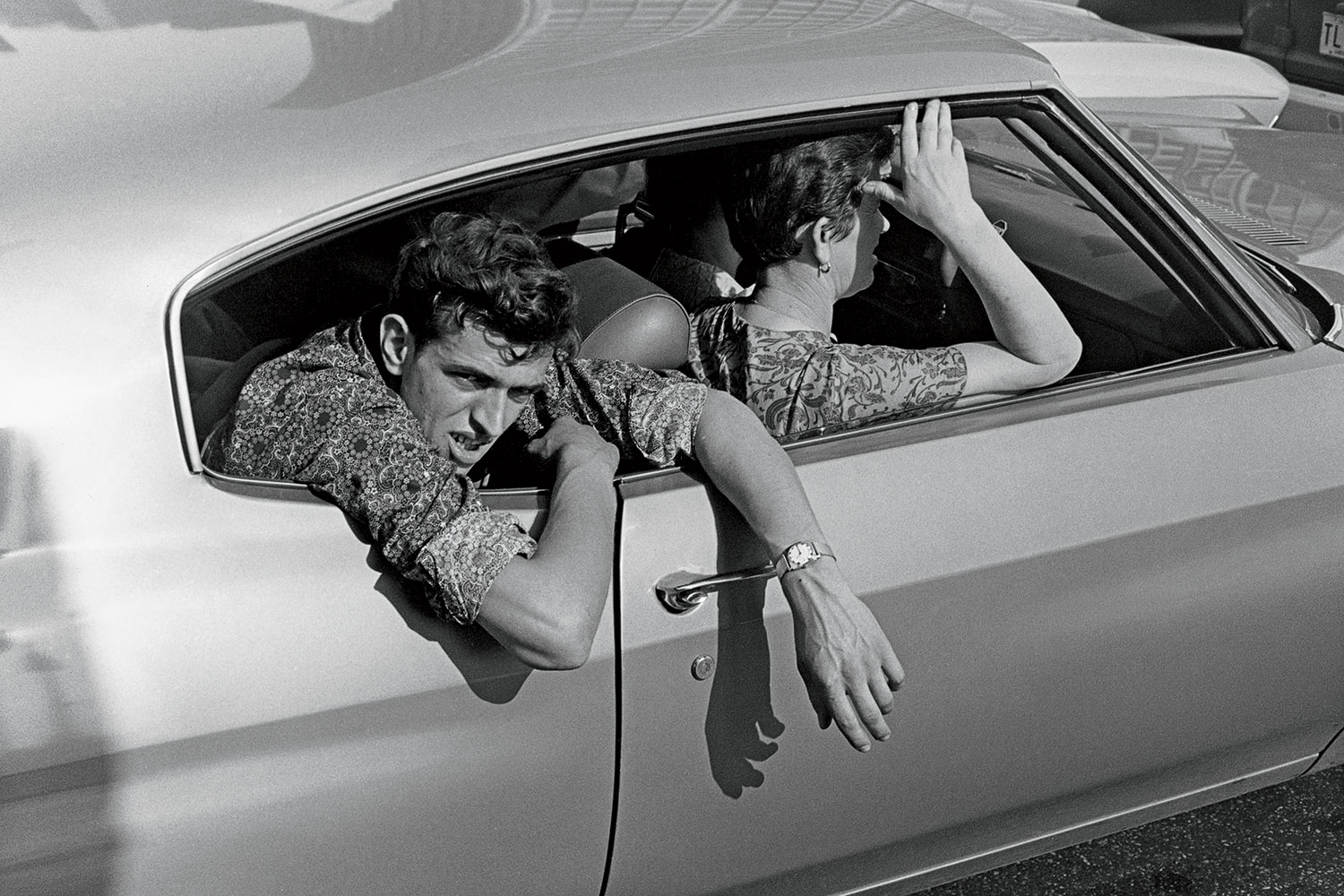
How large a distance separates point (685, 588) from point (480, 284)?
47 cm

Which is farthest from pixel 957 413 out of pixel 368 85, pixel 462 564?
pixel 368 85

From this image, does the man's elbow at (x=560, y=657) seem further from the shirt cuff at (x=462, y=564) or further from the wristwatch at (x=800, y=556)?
the wristwatch at (x=800, y=556)

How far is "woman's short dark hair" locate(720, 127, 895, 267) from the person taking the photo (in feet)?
6.77

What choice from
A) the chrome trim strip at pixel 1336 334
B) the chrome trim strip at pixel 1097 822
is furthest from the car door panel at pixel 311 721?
the chrome trim strip at pixel 1336 334

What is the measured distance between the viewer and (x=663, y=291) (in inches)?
84.6

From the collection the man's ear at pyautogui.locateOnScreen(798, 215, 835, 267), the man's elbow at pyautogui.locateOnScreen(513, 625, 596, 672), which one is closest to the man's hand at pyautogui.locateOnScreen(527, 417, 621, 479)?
the man's elbow at pyautogui.locateOnScreen(513, 625, 596, 672)

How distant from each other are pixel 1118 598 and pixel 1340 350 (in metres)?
0.60

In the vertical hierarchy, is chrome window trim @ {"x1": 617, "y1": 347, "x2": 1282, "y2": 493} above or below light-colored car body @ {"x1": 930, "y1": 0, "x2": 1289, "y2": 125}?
below

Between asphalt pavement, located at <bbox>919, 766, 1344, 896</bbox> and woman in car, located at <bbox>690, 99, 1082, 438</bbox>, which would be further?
asphalt pavement, located at <bbox>919, 766, 1344, 896</bbox>

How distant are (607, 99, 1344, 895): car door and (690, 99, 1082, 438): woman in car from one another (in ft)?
0.30

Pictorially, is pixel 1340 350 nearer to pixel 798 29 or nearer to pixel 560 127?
pixel 798 29

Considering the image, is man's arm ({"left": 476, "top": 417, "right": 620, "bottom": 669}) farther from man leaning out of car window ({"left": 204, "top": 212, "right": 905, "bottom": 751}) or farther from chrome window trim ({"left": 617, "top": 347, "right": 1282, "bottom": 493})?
chrome window trim ({"left": 617, "top": 347, "right": 1282, "bottom": 493})

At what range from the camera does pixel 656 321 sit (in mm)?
2092

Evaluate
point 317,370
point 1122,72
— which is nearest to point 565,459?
point 317,370
